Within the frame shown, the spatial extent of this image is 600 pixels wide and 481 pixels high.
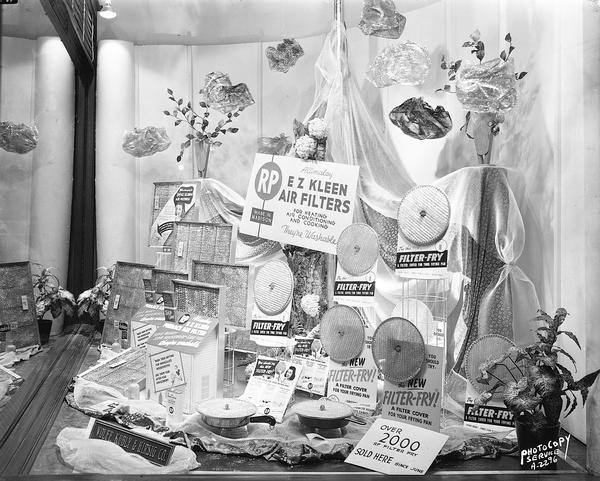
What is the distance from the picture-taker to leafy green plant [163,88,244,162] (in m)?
4.93

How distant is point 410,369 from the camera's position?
112 inches

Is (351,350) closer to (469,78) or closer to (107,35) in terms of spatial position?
(469,78)

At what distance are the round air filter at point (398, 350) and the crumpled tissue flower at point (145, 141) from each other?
2.83 metres

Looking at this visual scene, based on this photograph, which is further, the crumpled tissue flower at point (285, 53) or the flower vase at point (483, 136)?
the crumpled tissue flower at point (285, 53)

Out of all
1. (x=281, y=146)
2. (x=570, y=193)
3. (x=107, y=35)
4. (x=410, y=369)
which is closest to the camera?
(x=410, y=369)

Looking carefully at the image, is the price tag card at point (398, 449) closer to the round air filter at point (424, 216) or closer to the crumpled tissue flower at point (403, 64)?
the round air filter at point (424, 216)

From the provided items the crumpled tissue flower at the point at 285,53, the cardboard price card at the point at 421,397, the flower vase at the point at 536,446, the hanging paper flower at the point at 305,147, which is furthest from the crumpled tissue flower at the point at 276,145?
the flower vase at the point at 536,446

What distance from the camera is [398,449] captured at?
8.42 ft

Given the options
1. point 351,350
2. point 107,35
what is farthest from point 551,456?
point 107,35

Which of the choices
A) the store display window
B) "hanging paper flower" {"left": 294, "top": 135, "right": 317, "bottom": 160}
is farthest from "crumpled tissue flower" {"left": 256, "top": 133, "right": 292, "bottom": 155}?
"hanging paper flower" {"left": 294, "top": 135, "right": 317, "bottom": 160}

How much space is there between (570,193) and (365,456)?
1510mm

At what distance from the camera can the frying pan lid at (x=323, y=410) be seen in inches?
111

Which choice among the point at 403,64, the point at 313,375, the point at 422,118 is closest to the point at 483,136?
the point at 422,118

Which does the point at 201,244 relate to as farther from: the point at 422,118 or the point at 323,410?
the point at 323,410
